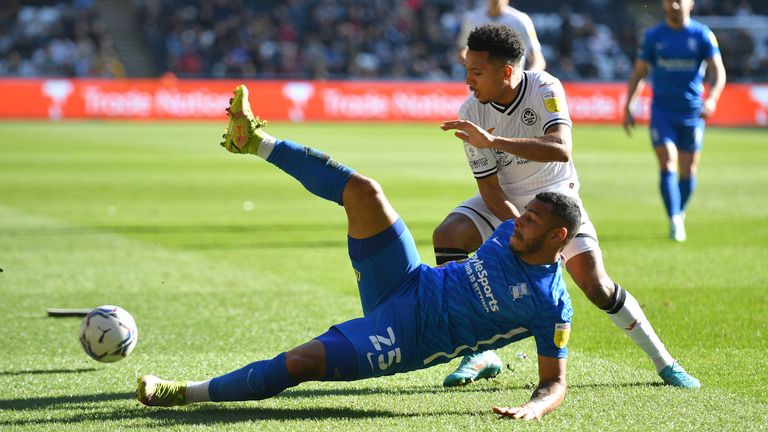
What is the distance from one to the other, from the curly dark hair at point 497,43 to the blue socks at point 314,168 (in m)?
1.01

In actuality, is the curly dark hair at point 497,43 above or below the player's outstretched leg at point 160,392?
above

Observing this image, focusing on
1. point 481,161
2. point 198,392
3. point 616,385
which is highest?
point 481,161

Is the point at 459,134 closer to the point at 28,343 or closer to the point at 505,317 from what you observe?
the point at 505,317

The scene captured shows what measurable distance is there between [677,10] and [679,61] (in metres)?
0.59

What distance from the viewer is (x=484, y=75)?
222 inches

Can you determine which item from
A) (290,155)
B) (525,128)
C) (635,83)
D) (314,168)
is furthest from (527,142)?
(635,83)

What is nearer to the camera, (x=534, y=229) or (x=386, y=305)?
(x=534, y=229)

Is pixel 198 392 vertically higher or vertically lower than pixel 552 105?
lower

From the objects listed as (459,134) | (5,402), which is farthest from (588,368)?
(5,402)

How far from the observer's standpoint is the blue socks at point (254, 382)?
16.0 ft

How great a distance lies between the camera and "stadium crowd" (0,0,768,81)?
37.8 metres

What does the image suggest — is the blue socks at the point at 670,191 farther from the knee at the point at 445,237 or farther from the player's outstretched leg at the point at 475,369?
the player's outstretched leg at the point at 475,369

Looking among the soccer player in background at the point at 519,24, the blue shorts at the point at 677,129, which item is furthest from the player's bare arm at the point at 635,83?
the soccer player in background at the point at 519,24

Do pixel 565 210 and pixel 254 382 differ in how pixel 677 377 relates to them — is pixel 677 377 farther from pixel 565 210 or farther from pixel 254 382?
pixel 254 382
